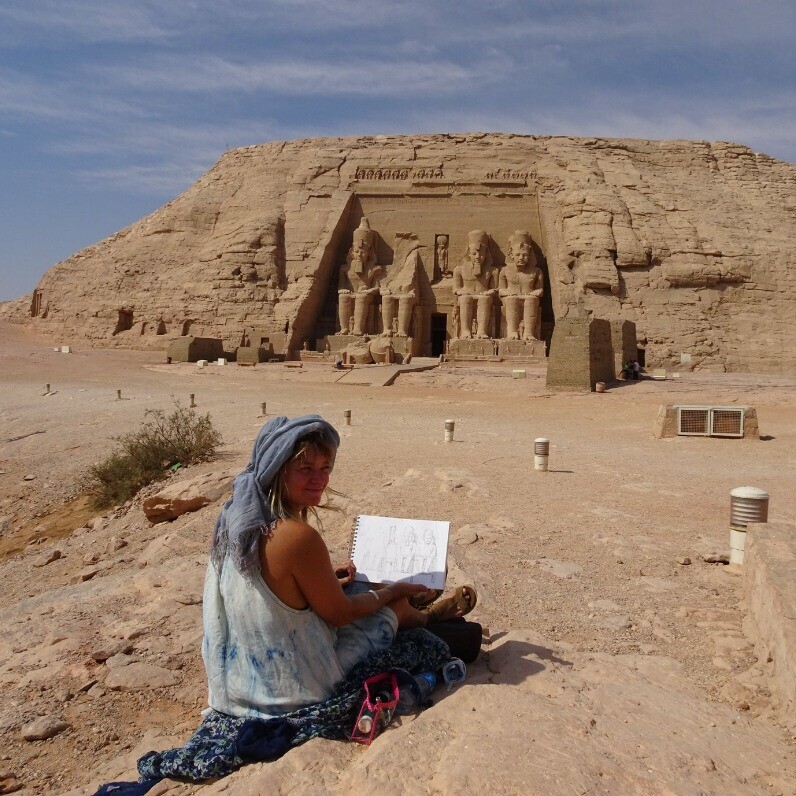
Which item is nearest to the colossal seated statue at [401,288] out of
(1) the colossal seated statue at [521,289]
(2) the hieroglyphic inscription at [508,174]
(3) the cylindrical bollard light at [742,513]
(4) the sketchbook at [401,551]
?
(1) the colossal seated statue at [521,289]

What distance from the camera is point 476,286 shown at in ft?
74.3

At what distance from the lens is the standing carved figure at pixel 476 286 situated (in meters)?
21.9

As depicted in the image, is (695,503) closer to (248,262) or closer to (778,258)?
(778,258)

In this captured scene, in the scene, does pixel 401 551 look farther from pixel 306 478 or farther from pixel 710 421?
pixel 710 421

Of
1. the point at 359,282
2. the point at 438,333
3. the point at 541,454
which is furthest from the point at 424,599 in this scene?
the point at 438,333

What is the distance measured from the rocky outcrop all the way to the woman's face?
18117mm

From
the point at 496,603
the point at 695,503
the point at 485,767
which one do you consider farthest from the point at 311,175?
the point at 485,767

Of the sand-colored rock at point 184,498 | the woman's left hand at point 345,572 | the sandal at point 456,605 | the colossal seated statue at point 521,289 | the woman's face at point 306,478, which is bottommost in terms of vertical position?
the sand-colored rock at point 184,498

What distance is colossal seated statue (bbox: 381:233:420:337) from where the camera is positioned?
22.2m

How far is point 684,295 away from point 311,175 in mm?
12171

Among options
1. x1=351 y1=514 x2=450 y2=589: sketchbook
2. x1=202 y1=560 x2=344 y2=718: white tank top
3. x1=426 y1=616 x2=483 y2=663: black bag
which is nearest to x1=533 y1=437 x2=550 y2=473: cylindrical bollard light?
x1=351 y1=514 x2=450 y2=589: sketchbook

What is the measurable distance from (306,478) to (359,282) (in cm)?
2100

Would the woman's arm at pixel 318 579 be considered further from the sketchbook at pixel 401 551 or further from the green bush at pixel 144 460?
the green bush at pixel 144 460

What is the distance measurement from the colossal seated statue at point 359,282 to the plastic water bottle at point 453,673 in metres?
19.8
